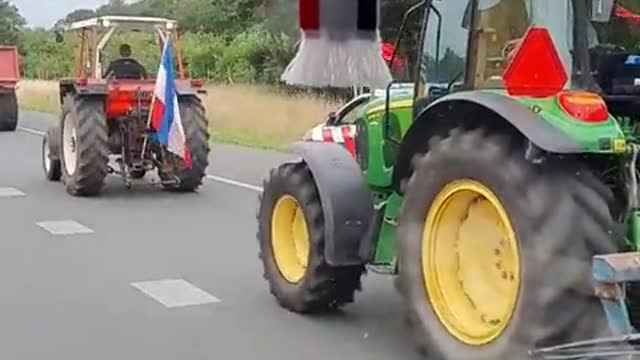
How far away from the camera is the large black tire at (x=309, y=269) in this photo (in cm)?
671

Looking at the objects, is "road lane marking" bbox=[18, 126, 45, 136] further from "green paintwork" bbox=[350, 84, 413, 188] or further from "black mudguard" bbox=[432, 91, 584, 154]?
"black mudguard" bbox=[432, 91, 584, 154]

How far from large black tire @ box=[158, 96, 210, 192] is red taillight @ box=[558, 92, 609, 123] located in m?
8.63

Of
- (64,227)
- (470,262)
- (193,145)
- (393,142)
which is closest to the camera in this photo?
(470,262)

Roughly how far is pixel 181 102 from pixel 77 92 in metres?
1.24

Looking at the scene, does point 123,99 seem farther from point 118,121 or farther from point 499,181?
point 499,181

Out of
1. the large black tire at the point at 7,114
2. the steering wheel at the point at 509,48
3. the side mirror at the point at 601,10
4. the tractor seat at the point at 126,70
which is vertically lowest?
the large black tire at the point at 7,114

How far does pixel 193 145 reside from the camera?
1339 cm

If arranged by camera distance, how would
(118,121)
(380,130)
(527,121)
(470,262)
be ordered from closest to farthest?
(527,121)
(470,262)
(380,130)
(118,121)

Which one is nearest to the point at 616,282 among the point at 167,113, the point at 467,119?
the point at 467,119

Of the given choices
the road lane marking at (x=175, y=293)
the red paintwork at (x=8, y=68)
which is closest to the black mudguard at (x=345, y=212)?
the road lane marking at (x=175, y=293)

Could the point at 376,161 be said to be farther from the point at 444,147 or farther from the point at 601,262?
the point at 601,262

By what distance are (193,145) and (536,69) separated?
8792 millimetres

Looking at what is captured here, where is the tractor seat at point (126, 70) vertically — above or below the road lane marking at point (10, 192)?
above

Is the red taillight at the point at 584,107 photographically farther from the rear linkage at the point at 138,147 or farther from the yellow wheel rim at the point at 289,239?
the rear linkage at the point at 138,147
